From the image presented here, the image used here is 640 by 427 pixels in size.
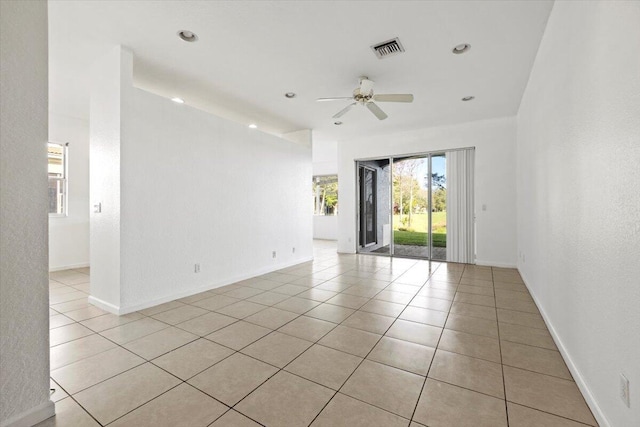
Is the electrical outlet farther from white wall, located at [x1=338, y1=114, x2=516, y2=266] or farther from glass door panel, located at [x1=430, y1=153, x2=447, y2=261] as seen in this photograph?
glass door panel, located at [x1=430, y1=153, x2=447, y2=261]

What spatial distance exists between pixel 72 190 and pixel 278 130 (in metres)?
4.24

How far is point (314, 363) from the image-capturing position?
2.09 metres

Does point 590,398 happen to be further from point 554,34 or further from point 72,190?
point 72,190

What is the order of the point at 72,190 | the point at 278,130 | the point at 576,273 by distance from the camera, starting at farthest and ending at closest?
1. the point at 278,130
2. the point at 72,190
3. the point at 576,273

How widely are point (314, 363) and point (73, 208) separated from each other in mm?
6002

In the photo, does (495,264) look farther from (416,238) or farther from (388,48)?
(388,48)

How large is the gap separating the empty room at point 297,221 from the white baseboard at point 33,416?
12 mm

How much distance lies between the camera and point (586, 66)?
1.70 m

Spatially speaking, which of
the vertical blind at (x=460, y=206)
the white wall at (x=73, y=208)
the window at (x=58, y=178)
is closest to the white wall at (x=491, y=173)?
the vertical blind at (x=460, y=206)

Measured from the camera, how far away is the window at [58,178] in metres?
5.26

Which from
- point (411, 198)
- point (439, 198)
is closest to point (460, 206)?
point (439, 198)

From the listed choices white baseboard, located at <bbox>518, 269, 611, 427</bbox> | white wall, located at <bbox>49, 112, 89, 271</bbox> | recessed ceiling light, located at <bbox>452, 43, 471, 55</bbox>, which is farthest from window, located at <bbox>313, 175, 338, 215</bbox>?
white baseboard, located at <bbox>518, 269, 611, 427</bbox>

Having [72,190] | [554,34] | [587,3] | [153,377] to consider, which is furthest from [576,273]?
[72,190]

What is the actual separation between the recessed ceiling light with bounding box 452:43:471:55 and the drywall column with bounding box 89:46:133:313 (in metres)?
3.57
